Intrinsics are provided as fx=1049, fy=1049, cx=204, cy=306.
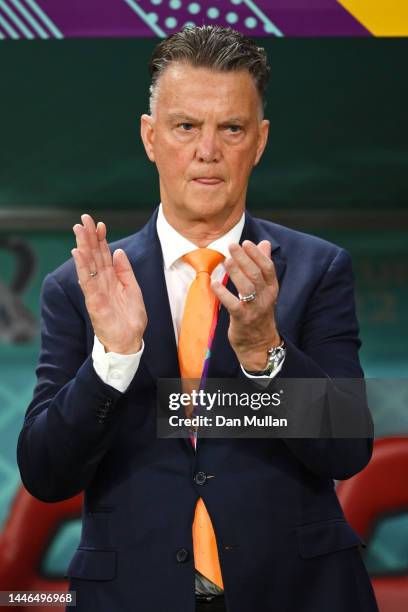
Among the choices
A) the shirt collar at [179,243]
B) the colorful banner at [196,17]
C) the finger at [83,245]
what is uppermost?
the colorful banner at [196,17]

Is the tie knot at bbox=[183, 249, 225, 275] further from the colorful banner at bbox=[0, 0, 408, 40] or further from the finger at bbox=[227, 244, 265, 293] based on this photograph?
the colorful banner at bbox=[0, 0, 408, 40]

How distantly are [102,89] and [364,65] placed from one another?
2.16 feet

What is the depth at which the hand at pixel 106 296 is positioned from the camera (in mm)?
1357

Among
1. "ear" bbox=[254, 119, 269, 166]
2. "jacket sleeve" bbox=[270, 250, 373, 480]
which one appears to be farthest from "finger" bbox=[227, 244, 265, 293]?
"ear" bbox=[254, 119, 269, 166]

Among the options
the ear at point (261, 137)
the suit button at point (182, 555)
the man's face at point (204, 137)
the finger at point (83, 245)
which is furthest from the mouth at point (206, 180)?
the suit button at point (182, 555)

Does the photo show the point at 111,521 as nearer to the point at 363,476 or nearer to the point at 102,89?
the point at 363,476

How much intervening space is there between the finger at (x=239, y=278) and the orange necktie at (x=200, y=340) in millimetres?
201

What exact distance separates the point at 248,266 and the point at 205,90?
1.12ft

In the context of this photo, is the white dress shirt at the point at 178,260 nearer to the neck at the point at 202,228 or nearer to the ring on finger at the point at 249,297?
the neck at the point at 202,228

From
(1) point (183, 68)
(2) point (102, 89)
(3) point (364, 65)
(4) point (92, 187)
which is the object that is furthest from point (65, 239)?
(1) point (183, 68)

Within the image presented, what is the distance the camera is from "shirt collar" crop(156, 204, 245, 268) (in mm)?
1540

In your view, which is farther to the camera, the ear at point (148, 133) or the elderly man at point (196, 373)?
the ear at point (148, 133)

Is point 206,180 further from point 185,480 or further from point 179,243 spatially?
point 185,480

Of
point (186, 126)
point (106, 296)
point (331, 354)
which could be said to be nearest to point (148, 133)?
point (186, 126)
